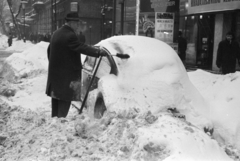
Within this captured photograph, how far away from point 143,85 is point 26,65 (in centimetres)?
832

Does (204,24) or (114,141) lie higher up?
(204,24)

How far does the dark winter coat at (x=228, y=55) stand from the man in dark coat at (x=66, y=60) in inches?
246

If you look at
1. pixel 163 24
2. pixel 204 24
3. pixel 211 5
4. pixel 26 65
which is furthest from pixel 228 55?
pixel 204 24

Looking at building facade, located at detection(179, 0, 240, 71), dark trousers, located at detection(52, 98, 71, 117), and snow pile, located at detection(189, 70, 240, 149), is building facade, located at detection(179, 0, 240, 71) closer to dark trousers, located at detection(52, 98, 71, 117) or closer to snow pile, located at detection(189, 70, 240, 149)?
snow pile, located at detection(189, 70, 240, 149)

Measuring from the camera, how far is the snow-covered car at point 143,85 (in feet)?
16.0

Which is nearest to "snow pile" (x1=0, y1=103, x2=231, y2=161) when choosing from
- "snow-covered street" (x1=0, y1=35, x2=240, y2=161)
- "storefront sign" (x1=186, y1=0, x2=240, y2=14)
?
"snow-covered street" (x1=0, y1=35, x2=240, y2=161)

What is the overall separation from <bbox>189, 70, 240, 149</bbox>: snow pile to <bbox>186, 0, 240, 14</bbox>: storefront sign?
7.64 metres

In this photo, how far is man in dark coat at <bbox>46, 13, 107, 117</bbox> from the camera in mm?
4953

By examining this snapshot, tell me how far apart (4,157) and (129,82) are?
6.65 feet

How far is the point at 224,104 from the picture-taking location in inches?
231

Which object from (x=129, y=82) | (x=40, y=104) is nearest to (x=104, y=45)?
(x=129, y=82)

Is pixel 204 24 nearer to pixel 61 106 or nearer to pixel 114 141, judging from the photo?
pixel 61 106

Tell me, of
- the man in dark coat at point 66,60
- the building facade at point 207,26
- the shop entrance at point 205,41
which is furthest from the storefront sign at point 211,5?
the man in dark coat at point 66,60

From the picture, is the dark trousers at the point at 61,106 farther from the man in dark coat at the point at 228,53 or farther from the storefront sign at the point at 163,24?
the man in dark coat at the point at 228,53
